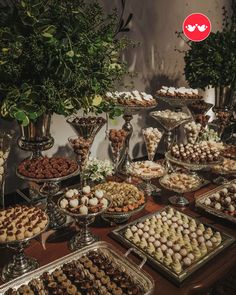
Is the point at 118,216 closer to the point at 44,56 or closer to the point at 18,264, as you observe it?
the point at 18,264

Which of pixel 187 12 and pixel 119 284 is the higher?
pixel 187 12

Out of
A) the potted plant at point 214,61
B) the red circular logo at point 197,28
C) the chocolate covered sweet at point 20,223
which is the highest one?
the red circular logo at point 197,28

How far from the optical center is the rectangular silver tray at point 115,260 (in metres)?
1.16

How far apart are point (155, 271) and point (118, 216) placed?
338 millimetres

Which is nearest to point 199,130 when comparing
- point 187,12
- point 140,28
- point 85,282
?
point 140,28

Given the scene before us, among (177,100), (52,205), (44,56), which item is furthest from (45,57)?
(177,100)

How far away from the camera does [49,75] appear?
1.41 meters

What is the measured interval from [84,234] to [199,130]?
1382 millimetres

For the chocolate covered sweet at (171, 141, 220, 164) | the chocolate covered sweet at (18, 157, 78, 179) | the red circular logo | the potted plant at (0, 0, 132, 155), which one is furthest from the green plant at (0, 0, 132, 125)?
the red circular logo

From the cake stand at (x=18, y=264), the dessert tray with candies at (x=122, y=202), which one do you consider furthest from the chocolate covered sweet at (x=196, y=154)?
the cake stand at (x=18, y=264)

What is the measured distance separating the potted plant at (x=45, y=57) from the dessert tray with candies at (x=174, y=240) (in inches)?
26.8

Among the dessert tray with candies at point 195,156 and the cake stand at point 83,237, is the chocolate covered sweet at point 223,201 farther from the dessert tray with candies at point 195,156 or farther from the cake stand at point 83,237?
the cake stand at point 83,237

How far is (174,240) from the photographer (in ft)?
4.97

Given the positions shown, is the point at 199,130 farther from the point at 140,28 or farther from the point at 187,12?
the point at 187,12
